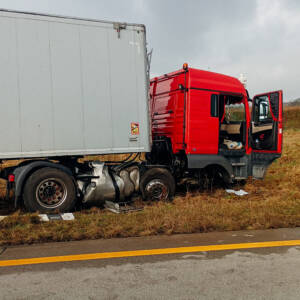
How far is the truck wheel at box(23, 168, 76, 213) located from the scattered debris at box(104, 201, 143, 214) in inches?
28.7

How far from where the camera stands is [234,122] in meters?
8.66

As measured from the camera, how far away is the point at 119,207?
21.5 feet

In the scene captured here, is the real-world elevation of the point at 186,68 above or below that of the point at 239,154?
above

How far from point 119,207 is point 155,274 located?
3.24 meters

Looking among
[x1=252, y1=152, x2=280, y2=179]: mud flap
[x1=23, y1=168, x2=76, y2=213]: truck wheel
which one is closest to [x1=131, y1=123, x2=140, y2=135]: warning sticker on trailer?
[x1=23, y1=168, x2=76, y2=213]: truck wheel

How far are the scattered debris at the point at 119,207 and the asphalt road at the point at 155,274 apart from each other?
1911mm

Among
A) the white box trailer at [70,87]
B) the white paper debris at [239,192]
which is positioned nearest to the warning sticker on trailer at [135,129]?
the white box trailer at [70,87]

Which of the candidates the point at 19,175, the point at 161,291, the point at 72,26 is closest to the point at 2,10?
the point at 72,26

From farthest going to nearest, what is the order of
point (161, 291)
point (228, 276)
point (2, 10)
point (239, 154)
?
point (239, 154) < point (2, 10) < point (228, 276) < point (161, 291)

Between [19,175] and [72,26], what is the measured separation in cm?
302

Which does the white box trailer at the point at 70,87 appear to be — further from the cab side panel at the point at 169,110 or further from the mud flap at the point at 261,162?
the mud flap at the point at 261,162

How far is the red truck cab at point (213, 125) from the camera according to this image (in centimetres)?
772

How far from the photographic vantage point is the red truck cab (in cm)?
772

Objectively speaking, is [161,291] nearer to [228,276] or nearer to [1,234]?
[228,276]
